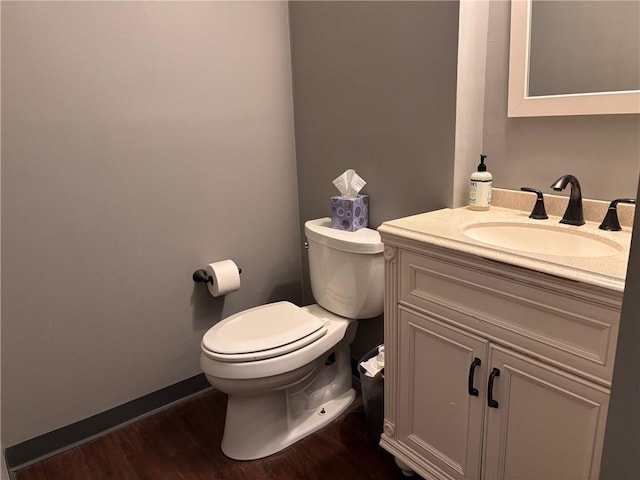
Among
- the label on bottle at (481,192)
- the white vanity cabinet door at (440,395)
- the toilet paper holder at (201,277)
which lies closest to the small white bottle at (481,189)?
the label on bottle at (481,192)

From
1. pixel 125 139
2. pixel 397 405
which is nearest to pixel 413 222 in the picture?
pixel 397 405

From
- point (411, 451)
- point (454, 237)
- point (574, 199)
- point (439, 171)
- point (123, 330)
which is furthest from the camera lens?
point (123, 330)

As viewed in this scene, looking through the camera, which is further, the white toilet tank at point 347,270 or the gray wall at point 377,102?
the white toilet tank at point 347,270

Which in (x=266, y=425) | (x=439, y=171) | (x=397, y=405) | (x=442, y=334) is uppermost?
(x=439, y=171)

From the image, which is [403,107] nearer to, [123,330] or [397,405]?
[397,405]

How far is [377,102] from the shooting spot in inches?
71.6

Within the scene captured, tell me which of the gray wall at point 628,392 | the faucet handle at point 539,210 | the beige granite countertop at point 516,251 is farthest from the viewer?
the faucet handle at point 539,210

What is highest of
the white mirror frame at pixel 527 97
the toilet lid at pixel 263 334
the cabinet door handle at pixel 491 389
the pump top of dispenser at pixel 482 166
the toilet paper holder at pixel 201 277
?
the white mirror frame at pixel 527 97

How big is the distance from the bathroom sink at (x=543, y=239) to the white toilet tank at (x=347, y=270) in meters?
0.38

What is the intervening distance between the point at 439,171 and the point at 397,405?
2.60 ft

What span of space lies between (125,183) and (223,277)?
1.72ft

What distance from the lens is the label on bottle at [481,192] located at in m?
1.56

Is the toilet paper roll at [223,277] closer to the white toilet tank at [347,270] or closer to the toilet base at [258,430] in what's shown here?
the white toilet tank at [347,270]

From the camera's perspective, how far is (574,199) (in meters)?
1.37
